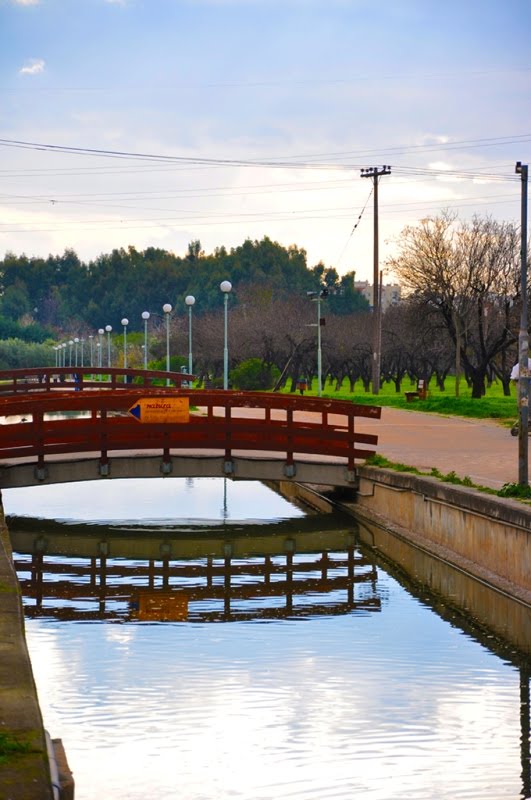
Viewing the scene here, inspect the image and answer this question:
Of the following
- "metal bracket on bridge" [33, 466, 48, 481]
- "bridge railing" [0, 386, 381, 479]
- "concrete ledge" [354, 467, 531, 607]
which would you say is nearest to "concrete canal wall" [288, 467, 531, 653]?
"concrete ledge" [354, 467, 531, 607]

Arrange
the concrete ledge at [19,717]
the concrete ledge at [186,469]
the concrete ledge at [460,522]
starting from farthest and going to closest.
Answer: the concrete ledge at [186,469] → the concrete ledge at [460,522] → the concrete ledge at [19,717]

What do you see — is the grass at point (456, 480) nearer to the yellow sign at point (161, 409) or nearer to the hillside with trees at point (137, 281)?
the yellow sign at point (161, 409)

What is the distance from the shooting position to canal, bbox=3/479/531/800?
9242 millimetres

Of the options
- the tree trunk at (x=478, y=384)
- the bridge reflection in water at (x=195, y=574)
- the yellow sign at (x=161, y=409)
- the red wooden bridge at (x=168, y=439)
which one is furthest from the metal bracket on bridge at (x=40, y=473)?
the tree trunk at (x=478, y=384)

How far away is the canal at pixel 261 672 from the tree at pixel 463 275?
109 feet

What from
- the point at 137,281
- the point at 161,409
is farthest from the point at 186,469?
the point at 137,281

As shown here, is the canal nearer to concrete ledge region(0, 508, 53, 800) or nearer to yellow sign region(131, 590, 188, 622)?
yellow sign region(131, 590, 188, 622)

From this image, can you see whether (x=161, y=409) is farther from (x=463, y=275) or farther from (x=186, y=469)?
(x=463, y=275)

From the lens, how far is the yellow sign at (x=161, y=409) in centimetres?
2264

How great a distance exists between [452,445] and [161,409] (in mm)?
6788

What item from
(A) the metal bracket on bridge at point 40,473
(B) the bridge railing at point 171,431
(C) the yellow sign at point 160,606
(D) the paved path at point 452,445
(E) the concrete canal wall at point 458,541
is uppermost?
(B) the bridge railing at point 171,431

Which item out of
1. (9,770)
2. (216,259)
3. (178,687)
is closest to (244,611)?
(178,687)

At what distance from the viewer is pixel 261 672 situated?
12.2m

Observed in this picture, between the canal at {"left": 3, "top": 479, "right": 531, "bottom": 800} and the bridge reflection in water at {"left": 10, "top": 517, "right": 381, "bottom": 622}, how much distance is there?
39mm
